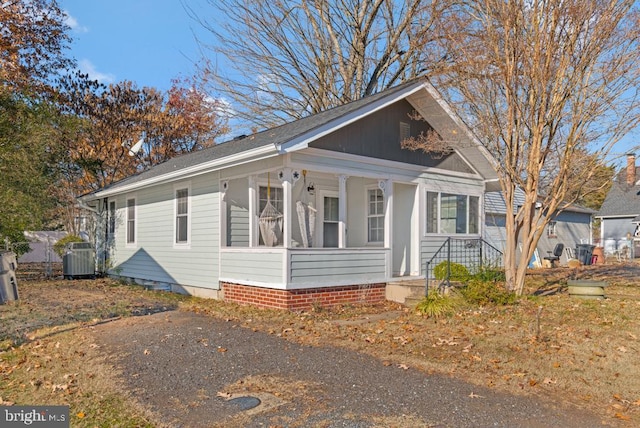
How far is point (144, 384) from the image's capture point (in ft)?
17.1

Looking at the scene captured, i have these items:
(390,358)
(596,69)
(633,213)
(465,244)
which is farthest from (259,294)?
(633,213)

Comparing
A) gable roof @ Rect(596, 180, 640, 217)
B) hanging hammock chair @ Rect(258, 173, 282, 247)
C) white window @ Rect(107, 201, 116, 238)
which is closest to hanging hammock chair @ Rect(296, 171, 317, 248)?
hanging hammock chair @ Rect(258, 173, 282, 247)

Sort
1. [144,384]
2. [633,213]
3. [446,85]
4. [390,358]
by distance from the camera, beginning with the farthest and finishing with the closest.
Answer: [633,213] < [446,85] < [390,358] < [144,384]

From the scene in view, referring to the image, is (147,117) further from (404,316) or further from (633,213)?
(633,213)

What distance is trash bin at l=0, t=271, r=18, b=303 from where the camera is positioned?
816 cm

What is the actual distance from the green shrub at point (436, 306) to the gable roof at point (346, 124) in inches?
137

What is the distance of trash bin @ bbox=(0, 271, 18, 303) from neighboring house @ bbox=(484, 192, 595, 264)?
15.3 m

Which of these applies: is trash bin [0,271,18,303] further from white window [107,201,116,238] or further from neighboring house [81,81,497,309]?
white window [107,201,116,238]

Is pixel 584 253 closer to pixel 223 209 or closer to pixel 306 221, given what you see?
pixel 306 221

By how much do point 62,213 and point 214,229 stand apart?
21.1 m

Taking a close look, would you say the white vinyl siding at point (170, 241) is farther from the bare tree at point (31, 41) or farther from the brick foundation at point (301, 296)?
the bare tree at point (31, 41)

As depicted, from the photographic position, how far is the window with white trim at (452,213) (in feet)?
39.6

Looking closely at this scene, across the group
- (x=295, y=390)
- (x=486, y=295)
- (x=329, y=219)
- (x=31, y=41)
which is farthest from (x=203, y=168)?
(x=31, y=41)

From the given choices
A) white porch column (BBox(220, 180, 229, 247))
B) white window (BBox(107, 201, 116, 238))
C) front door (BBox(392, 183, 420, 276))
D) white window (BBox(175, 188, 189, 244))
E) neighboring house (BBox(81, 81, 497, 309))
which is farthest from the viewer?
white window (BBox(107, 201, 116, 238))
